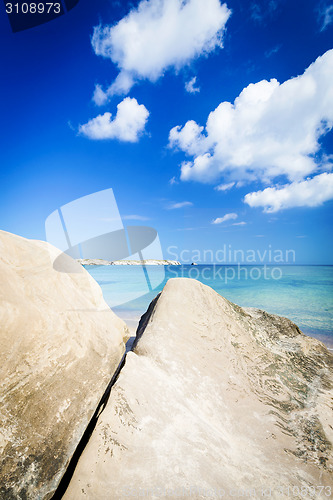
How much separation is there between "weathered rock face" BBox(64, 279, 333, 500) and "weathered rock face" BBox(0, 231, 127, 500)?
1.56ft

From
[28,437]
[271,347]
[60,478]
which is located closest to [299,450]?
[271,347]

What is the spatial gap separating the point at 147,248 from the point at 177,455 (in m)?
3.47

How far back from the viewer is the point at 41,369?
7.09 feet

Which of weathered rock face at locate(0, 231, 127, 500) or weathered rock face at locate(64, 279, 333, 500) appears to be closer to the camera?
weathered rock face at locate(64, 279, 333, 500)

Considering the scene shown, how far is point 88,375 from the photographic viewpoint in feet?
8.25

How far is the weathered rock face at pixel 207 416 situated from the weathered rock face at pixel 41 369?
1.56ft

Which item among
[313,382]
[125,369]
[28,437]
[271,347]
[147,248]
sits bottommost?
[313,382]

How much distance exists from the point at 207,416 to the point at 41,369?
6.06ft

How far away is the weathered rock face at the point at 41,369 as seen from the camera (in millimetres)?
1711

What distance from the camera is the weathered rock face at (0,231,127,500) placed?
171 centimetres

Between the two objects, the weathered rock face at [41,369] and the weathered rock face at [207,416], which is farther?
the weathered rock face at [41,369]

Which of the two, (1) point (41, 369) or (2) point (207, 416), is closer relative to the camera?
(1) point (41, 369)

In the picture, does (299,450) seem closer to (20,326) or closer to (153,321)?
(153,321)

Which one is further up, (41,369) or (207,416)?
(41,369)
